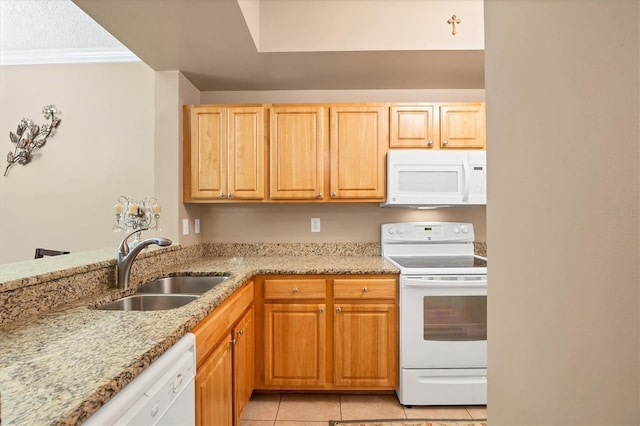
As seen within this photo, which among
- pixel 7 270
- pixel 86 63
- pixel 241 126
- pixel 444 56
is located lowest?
pixel 7 270

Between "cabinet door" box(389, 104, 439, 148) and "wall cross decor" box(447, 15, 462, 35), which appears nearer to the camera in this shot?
"wall cross decor" box(447, 15, 462, 35)

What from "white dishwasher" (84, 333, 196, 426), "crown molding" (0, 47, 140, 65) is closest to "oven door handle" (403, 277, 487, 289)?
"white dishwasher" (84, 333, 196, 426)

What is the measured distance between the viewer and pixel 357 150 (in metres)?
2.64

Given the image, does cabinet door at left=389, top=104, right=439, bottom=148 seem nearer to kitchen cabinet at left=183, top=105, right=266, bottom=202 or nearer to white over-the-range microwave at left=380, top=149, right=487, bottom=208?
white over-the-range microwave at left=380, top=149, right=487, bottom=208

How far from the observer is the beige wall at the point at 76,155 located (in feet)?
9.70

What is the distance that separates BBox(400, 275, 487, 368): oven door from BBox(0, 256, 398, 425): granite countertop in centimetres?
124

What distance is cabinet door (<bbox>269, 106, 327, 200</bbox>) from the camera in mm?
2631

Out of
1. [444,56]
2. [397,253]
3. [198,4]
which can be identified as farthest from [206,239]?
[444,56]

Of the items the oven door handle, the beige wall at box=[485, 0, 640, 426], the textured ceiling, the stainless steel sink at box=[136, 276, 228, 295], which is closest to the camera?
the beige wall at box=[485, 0, 640, 426]

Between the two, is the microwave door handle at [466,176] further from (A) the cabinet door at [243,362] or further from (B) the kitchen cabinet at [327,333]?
(A) the cabinet door at [243,362]

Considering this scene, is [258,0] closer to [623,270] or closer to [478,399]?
[623,270]

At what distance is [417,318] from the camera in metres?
2.27

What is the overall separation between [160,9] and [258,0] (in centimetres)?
70

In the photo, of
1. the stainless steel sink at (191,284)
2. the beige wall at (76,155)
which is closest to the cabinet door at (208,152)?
the beige wall at (76,155)
